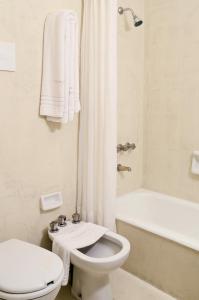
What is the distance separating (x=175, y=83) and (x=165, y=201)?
40.9 inches

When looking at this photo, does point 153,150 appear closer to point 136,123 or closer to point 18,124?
point 136,123

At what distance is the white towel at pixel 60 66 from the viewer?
171 centimetres

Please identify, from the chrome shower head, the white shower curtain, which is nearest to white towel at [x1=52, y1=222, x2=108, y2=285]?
the white shower curtain

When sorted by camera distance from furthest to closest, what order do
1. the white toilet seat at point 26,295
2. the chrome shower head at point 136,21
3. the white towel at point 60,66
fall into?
the chrome shower head at point 136,21 < the white towel at point 60,66 < the white toilet seat at point 26,295

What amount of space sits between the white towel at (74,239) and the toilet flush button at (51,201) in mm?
186

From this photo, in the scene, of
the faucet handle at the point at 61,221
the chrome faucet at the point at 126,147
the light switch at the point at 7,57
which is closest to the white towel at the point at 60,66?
the light switch at the point at 7,57

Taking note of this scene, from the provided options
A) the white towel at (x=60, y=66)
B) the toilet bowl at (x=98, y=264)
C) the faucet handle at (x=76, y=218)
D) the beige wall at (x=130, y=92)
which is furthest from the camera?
the beige wall at (x=130, y=92)

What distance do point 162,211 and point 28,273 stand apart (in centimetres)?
150

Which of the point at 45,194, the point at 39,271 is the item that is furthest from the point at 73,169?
the point at 39,271

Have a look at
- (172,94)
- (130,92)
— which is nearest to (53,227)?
(130,92)

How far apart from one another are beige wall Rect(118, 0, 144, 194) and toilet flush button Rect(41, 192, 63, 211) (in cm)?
72

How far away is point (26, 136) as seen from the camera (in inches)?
69.9

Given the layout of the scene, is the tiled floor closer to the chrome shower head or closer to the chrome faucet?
the chrome faucet

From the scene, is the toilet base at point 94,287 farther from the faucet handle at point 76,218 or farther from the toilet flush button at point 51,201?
the toilet flush button at point 51,201
